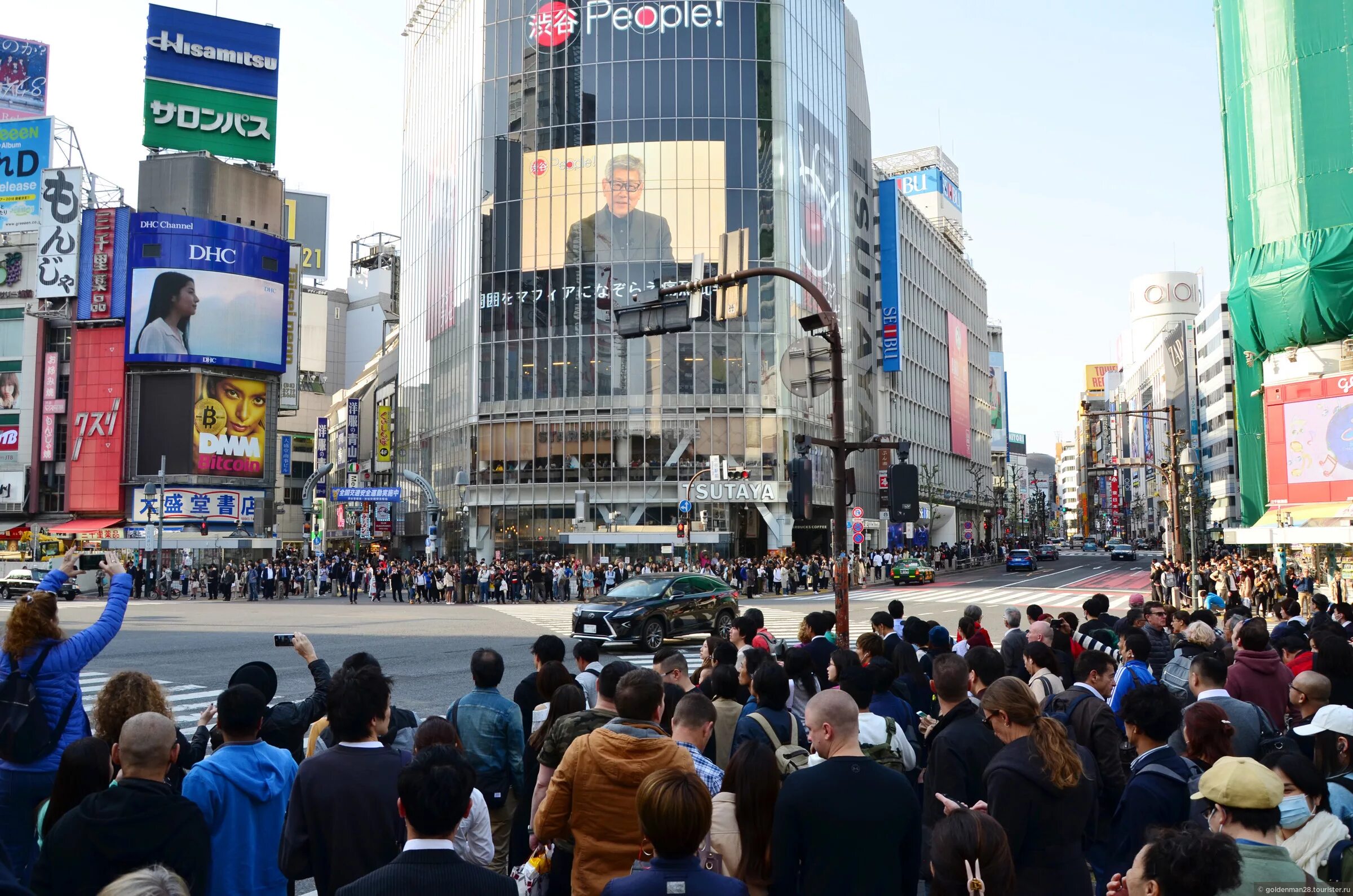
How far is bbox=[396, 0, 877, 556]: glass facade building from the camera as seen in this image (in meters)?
60.4

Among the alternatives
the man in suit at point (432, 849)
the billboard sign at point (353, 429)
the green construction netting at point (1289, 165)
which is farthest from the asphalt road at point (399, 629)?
the billboard sign at point (353, 429)

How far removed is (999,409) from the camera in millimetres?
162500

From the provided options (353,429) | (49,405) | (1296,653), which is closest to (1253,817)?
(1296,653)

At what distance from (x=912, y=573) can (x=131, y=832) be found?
5082cm

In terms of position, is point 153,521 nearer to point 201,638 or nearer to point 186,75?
point 186,75

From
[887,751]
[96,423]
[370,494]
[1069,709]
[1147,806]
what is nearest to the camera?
[1147,806]

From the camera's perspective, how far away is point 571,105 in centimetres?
6250

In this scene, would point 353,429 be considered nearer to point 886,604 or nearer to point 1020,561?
point 1020,561

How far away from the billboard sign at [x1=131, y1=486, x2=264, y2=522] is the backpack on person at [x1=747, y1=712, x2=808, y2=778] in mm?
68874

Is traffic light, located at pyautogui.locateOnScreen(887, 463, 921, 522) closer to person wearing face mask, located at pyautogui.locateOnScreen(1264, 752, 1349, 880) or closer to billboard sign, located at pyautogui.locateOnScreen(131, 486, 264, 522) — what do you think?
person wearing face mask, located at pyautogui.locateOnScreen(1264, 752, 1349, 880)

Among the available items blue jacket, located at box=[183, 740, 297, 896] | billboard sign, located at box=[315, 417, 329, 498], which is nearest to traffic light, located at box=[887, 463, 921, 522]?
blue jacket, located at box=[183, 740, 297, 896]

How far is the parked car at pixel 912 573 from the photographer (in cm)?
5244

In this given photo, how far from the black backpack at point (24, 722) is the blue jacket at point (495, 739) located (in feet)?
7.35

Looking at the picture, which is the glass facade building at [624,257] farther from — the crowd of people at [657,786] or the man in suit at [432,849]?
the man in suit at [432,849]
